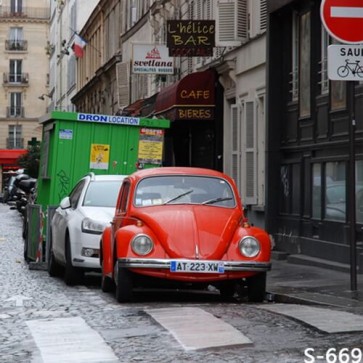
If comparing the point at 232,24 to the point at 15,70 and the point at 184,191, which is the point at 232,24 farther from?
the point at 15,70

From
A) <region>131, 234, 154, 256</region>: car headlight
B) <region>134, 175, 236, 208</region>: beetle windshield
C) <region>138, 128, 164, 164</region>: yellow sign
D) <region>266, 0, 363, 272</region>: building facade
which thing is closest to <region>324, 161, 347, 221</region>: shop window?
<region>266, 0, 363, 272</region>: building facade

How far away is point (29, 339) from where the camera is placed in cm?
952

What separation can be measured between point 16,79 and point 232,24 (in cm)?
7209

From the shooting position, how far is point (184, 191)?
13523 mm

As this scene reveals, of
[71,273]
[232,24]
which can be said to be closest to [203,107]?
[232,24]

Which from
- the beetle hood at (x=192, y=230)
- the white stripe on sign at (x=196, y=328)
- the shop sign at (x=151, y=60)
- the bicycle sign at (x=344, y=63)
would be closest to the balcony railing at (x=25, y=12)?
the shop sign at (x=151, y=60)

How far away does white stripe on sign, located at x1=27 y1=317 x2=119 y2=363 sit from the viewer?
8.45 meters

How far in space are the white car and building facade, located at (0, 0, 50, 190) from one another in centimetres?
7765

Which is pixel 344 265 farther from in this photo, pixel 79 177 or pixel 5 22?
pixel 5 22

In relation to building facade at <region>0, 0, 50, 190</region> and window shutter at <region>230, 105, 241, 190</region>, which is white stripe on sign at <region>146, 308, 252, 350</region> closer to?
window shutter at <region>230, 105, 241, 190</region>

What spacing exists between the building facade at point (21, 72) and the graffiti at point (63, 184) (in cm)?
7537

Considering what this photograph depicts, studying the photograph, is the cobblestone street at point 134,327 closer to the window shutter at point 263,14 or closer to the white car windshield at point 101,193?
the white car windshield at point 101,193

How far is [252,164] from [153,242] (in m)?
11.3

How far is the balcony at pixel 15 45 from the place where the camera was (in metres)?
94.9
